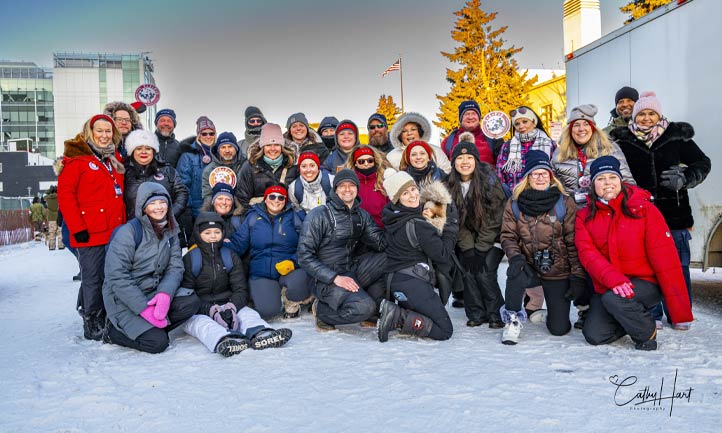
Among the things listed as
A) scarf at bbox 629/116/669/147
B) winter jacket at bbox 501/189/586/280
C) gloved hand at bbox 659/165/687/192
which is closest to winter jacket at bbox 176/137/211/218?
winter jacket at bbox 501/189/586/280

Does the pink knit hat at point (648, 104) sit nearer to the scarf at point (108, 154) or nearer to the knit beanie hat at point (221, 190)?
the knit beanie hat at point (221, 190)

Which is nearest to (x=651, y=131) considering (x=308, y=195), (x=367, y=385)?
(x=308, y=195)

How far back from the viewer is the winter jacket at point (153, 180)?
17.4 ft

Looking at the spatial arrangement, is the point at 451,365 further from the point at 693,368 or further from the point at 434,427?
the point at 693,368

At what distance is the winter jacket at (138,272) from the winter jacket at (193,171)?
206 centimetres

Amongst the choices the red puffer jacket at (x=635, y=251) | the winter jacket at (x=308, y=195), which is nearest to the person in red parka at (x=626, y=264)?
the red puffer jacket at (x=635, y=251)

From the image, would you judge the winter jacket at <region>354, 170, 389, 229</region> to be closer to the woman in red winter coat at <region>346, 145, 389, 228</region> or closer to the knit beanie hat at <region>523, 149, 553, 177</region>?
the woman in red winter coat at <region>346, 145, 389, 228</region>

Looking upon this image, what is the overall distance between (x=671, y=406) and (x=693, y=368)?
2.64ft

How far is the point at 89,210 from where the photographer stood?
4738 mm

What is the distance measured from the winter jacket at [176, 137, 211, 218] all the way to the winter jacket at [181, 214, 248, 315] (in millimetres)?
1841

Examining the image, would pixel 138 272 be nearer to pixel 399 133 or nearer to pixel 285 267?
pixel 285 267

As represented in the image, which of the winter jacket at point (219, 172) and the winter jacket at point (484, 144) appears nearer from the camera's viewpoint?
the winter jacket at point (219, 172)

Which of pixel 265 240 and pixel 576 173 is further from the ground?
pixel 576 173

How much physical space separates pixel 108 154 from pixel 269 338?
8.19 ft
